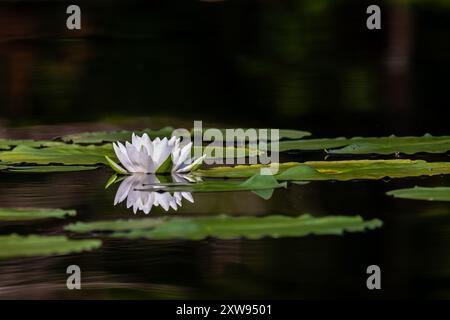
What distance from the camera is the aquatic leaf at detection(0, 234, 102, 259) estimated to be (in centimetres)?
315

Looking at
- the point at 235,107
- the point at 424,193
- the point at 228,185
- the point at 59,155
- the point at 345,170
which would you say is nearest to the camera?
the point at 424,193

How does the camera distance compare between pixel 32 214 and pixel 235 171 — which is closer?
pixel 32 214

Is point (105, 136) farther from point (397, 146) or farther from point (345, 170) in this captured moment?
point (345, 170)

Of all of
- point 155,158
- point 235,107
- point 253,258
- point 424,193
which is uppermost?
point 235,107

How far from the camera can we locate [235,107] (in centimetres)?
678

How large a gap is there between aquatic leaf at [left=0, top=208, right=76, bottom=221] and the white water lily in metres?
0.60

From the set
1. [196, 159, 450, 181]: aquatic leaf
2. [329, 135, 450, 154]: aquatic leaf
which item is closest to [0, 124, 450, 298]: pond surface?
[196, 159, 450, 181]: aquatic leaf

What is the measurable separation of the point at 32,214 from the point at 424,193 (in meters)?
1.21

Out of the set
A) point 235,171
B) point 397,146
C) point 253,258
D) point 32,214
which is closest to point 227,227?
point 253,258

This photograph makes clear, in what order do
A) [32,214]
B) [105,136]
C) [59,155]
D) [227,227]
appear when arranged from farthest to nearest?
[105,136]
[59,155]
[32,214]
[227,227]

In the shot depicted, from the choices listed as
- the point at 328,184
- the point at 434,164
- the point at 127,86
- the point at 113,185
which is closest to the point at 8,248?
the point at 113,185

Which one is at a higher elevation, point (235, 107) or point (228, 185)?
point (235, 107)

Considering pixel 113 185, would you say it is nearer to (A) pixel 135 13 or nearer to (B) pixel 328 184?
(B) pixel 328 184

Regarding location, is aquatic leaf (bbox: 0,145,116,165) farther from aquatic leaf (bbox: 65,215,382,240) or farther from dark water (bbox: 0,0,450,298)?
aquatic leaf (bbox: 65,215,382,240)
